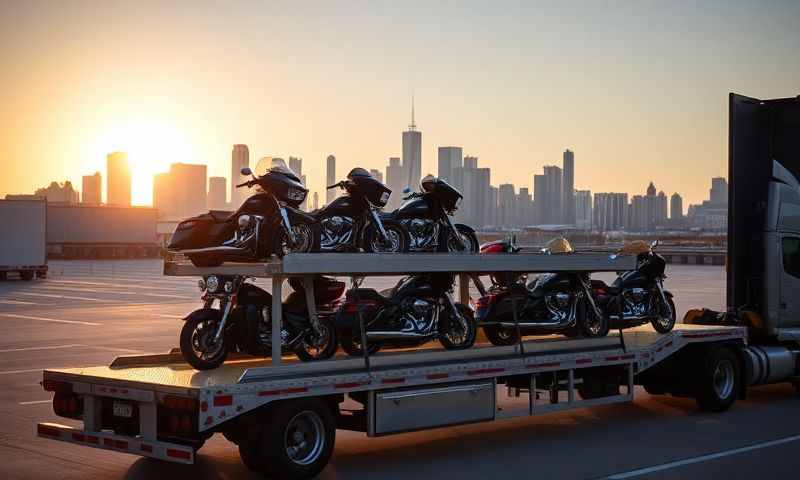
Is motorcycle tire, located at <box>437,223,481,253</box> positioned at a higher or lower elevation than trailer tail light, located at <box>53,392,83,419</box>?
higher

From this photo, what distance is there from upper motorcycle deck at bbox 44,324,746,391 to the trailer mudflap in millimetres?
443

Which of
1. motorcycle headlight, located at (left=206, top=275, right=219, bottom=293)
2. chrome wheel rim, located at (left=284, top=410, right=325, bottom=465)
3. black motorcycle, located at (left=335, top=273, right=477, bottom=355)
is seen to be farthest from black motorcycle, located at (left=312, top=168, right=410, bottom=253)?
chrome wheel rim, located at (left=284, top=410, right=325, bottom=465)

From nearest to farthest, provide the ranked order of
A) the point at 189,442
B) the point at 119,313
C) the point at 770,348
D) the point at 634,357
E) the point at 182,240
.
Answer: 1. the point at 189,442
2. the point at 182,240
3. the point at 634,357
4. the point at 770,348
5. the point at 119,313

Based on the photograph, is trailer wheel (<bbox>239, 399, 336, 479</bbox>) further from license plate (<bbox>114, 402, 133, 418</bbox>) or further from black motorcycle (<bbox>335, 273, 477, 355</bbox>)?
black motorcycle (<bbox>335, 273, 477, 355</bbox>)

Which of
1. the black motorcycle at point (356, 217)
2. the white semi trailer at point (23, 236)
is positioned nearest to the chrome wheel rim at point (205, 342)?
the black motorcycle at point (356, 217)

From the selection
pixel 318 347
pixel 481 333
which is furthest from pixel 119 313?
pixel 318 347

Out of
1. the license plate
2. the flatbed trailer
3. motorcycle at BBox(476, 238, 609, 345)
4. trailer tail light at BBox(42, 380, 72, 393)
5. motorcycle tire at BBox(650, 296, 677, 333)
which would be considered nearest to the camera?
the flatbed trailer

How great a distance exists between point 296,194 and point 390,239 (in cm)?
178

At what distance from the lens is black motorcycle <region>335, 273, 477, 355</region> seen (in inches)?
409

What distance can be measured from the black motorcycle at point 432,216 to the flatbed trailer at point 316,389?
0.74 metres

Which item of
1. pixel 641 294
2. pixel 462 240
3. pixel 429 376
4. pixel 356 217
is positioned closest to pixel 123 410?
pixel 429 376

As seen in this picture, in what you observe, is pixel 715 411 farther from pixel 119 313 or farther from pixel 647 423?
pixel 119 313

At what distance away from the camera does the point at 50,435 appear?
9.29 meters

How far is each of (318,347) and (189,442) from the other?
1.83m
